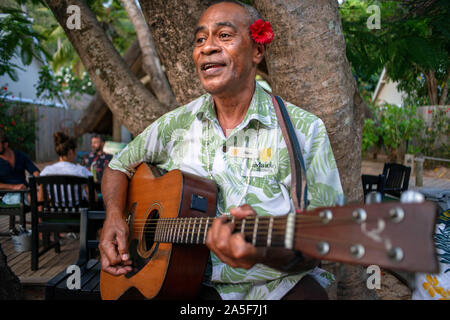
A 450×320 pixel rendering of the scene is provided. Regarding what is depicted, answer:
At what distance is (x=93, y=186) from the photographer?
4.83 m

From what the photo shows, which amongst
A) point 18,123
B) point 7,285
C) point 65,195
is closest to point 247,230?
point 7,285

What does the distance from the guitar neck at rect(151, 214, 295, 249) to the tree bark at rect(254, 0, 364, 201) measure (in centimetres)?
138

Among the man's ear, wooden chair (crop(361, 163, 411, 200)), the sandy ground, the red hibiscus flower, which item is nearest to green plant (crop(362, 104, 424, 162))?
wooden chair (crop(361, 163, 411, 200))

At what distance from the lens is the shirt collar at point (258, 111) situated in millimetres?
1937

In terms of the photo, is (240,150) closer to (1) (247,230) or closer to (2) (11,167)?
(1) (247,230)

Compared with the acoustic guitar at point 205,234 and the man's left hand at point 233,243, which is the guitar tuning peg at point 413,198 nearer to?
the acoustic guitar at point 205,234

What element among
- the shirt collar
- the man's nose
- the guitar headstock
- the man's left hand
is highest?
the man's nose

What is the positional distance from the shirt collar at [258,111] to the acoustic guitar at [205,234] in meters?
0.41

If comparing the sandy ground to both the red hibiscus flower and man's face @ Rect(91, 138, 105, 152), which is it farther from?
man's face @ Rect(91, 138, 105, 152)

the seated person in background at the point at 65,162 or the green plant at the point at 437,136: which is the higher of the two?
the green plant at the point at 437,136

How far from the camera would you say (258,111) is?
6.43 ft

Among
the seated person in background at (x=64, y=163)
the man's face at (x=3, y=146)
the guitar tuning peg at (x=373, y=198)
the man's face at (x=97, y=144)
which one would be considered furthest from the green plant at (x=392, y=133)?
the man's face at (x=3, y=146)

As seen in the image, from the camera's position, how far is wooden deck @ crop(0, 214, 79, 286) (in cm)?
441

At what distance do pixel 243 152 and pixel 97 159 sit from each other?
6032mm
